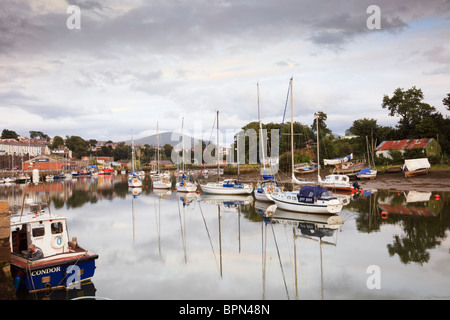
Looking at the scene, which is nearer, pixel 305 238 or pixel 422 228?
pixel 305 238

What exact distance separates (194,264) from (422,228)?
565 inches

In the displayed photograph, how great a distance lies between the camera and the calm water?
12.6 metres

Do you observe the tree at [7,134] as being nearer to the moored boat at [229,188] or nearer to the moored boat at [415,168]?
the moored boat at [229,188]

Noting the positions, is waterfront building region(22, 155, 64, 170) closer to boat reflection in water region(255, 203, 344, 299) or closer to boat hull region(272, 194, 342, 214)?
boat reflection in water region(255, 203, 344, 299)

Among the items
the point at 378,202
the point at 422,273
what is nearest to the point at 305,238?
the point at 422,273

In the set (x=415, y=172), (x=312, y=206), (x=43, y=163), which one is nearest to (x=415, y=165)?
(x=415, y=172)

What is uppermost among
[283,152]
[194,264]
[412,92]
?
[412,92]

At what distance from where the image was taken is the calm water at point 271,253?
494 inches

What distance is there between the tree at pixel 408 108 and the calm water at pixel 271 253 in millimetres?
42183

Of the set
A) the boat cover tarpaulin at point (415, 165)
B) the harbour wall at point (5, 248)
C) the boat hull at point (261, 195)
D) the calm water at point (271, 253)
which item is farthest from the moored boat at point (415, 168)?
the harbour wall at point (5, 248)

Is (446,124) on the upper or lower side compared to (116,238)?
upper

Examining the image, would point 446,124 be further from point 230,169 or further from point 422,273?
point 422,273
